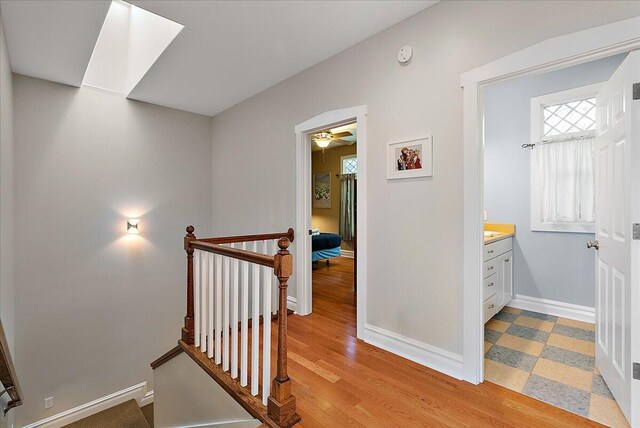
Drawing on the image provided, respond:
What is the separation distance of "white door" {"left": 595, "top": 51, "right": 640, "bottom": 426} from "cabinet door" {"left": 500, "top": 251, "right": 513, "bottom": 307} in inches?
45.2

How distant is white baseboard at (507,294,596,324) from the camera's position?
3.04 m

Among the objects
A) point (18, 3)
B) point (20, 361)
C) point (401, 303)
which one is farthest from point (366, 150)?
point (20, 361)

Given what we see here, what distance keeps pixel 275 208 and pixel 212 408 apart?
→ 2108mm

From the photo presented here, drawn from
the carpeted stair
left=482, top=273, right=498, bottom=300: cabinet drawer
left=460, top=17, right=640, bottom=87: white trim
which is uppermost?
left=460, top=17, right=640, bottom=87: white trim

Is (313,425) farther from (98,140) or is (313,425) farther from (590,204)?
(98,140)

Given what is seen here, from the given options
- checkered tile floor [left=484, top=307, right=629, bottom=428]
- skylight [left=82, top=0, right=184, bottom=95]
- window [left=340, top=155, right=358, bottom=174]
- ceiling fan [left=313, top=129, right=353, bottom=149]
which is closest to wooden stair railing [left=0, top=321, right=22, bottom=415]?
skylight [left=82, top=0, right=184, bottom=95]

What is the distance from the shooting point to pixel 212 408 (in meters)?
2.05

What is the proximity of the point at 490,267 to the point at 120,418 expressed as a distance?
178 inches

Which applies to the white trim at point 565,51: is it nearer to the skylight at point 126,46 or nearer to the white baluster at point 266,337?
the white baluster at point 266,337

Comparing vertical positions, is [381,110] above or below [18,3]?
→ below

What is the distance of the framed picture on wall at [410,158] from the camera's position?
2.18m

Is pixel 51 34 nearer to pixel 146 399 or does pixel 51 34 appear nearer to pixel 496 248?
pixel 146 399

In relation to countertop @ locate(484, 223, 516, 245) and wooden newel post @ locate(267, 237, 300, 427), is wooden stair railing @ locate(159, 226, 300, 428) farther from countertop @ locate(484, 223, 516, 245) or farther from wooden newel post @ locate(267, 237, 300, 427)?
countertop @ locate(484, 223, 516, 245)

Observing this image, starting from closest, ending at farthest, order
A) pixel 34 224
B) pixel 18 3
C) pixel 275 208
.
A: 1. pixel 18 3
2. pixel 34 224
3. pixel 275 208
